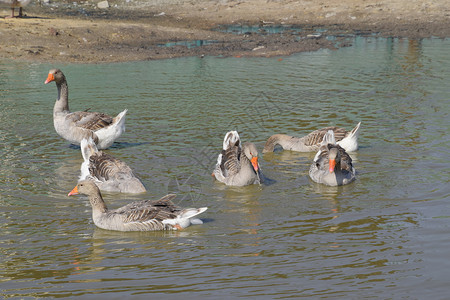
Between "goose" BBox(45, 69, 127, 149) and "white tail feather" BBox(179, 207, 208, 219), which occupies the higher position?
"goose" BBox(45, 69, 127, 149)

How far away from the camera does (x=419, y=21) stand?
34688mm

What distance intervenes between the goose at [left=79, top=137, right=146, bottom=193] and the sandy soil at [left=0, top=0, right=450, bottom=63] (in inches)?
564

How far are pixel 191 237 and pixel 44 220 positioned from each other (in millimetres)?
2540

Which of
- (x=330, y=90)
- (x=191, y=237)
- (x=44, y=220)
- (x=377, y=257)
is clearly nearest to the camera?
(x=377, y=257)

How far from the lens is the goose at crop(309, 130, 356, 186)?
1247cm

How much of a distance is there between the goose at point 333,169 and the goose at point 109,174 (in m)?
3.44

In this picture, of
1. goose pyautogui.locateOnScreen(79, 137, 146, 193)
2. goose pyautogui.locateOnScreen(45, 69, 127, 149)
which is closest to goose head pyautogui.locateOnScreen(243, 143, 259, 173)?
goose pyautogui.locateOnScreen(79, 137, 146, 193)

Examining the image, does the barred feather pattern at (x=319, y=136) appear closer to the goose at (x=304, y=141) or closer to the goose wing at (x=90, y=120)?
the goose at (x=304, y=141)

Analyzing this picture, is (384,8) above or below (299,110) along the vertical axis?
above

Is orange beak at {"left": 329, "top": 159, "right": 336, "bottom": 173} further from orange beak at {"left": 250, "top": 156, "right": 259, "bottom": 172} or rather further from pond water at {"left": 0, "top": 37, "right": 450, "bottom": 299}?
orange beak at {"left": 250, "top": 156, "right": 259, "bottom": 172}

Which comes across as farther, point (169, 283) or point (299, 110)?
point (299, 110)

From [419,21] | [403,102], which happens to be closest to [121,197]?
[403,102]

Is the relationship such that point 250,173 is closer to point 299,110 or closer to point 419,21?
point 299,110

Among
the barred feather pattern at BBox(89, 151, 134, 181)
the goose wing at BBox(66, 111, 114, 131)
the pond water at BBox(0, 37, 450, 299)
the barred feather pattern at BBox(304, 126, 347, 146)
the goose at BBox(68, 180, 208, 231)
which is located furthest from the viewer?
the goose wing at BBox(66, 111, 114, 131)
